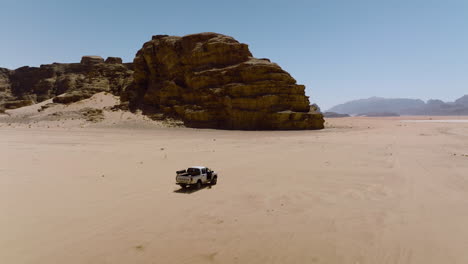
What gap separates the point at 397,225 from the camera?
6707mm

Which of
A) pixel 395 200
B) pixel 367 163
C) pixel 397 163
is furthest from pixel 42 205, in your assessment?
pixel 397 163

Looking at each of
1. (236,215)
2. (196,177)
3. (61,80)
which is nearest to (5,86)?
(61,80)

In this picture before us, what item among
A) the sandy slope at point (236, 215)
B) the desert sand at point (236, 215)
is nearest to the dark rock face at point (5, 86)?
the sandy slope at point (236, 215)

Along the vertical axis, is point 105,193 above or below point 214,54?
below

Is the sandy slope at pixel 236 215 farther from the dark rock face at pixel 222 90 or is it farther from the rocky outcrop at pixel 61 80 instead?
the rocky outcrop at pixel 61 80

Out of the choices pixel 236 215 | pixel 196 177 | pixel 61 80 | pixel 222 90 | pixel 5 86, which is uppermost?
pixel 61 80

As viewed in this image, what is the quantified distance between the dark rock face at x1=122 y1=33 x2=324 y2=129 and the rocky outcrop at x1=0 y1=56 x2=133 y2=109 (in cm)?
1186

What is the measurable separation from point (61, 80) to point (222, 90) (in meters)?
60.0

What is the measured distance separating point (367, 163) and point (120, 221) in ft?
41.2

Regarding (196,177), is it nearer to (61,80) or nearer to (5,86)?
(61,80)

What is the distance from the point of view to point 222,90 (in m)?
43.3

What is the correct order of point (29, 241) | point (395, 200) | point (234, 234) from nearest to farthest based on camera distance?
point (29, 241)
point (234, 234)
point (395, 200)

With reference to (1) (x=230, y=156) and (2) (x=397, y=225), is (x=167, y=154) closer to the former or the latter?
(1) (x=230, y=156)

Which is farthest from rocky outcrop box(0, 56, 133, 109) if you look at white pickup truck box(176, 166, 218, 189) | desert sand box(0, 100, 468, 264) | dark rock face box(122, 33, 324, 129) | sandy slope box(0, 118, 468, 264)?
white pickup truck box(176, 166, 218, 189)
